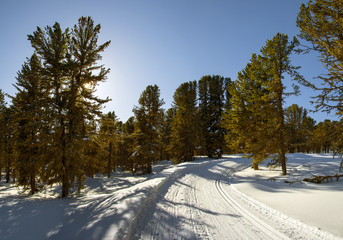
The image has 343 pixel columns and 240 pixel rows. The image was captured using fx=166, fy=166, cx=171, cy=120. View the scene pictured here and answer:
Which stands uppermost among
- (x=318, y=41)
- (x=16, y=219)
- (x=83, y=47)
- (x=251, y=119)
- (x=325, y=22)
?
(x=83, y=47)

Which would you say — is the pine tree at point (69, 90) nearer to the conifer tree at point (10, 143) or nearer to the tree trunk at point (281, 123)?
the conifer tree at point (10, 143)

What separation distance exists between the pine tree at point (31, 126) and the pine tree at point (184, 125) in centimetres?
1874

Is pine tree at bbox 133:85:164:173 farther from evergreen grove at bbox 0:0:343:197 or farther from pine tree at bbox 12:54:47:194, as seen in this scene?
pine tree at bbox 12:54:47:194

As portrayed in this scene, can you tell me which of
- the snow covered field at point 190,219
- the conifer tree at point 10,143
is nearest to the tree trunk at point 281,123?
the snow covered field at point 190,219

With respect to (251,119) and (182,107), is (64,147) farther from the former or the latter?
(182,107)

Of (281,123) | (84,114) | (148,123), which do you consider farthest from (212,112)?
(84,114)

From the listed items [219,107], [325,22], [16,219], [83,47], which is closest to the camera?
[16,219]

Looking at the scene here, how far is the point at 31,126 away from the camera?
10.5 meters

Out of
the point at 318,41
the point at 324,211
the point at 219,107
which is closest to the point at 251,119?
the point at 318,41

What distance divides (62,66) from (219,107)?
2516cm

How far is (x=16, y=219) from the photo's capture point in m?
6.25

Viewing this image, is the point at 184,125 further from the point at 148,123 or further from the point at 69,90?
the point at 69,90

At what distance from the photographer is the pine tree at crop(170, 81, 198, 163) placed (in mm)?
27594

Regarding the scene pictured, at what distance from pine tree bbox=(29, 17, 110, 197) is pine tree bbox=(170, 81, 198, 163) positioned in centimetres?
1753
